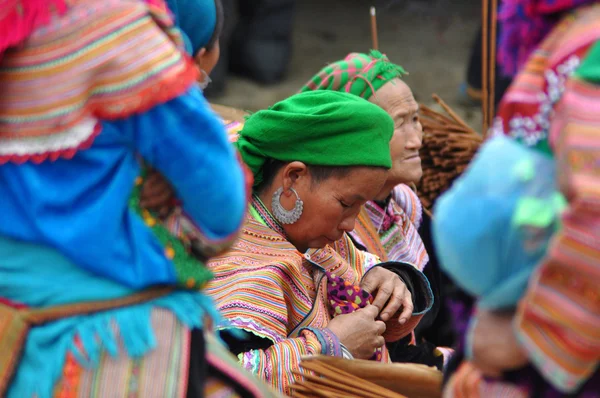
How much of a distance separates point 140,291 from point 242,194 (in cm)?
28

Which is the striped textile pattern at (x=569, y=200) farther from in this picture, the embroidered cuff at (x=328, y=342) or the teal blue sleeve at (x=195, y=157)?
the embroidered cuff at (x=328, y=342)

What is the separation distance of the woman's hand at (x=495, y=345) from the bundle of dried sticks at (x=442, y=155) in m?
2.43

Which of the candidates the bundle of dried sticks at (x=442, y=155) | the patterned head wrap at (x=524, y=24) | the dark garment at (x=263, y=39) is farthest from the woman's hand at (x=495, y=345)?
the dark garment at (x=263, y=39)

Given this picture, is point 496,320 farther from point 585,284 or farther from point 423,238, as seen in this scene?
point 423,238

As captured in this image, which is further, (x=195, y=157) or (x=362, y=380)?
(x=362, y=380)

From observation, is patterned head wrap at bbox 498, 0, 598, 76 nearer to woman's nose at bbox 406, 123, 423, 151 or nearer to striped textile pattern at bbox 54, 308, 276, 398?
striped textile pattern at bbox 54, 308, 276, 398

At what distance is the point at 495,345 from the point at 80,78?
890 millimetres

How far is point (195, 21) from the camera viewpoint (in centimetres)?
263

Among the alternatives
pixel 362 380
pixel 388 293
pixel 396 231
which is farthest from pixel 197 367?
pixel 396 231

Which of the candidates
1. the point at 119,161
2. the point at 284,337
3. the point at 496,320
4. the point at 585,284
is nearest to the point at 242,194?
the point at 119,161

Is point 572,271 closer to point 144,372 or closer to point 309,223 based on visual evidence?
point 144,372

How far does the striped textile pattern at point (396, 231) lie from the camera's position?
334 centimetres

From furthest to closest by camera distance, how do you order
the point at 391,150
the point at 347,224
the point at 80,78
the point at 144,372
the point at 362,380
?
the point at 391,150, the point at 347,224, the point at 362,380, the point at 144,372, the point at 80,78

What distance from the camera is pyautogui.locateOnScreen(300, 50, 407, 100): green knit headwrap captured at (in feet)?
11.0
